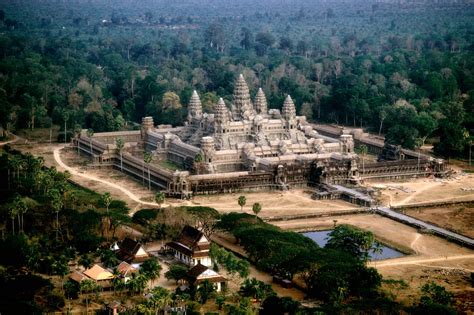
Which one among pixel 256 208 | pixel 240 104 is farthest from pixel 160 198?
pixel 240 104

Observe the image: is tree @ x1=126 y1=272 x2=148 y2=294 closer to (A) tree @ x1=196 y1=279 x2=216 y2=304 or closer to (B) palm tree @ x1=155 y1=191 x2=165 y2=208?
(A) tree @ x1=196 y1=279 x2=216 y2=304

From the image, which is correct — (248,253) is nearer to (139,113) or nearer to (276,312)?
(276,312)

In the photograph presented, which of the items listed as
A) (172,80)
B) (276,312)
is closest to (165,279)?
(276,312)

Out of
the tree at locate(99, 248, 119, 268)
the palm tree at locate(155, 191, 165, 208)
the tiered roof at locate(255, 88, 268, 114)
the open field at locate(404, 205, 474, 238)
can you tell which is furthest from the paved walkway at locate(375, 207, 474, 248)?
the tiered roof at locate(255, 88, 268, 114)

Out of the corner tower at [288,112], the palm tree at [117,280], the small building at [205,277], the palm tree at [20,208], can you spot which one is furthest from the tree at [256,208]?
the corner tower at [288,112]

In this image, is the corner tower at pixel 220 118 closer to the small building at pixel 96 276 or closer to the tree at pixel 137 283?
the small building at pixel 96 276

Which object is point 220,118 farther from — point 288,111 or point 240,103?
point 288,111
